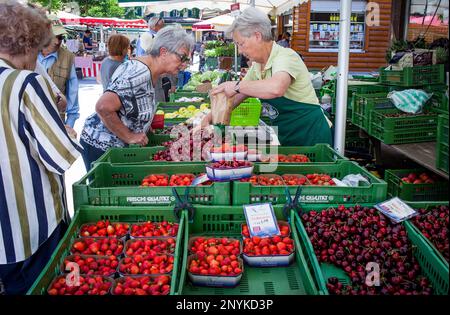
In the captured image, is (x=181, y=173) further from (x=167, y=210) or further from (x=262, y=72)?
(x=262, y=72)

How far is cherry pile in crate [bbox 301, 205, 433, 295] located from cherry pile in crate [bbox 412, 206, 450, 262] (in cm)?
13

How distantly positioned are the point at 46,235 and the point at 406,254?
1.84 meters

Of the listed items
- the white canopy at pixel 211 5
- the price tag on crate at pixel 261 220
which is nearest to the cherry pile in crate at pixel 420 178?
the price tag on crate at pixel 261 220

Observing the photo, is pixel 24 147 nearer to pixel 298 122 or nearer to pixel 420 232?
pixel 420 232

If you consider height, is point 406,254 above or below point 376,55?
below

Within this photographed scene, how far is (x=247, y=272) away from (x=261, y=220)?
30cm

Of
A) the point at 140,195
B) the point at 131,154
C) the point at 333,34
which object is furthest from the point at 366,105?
the point at 333,34

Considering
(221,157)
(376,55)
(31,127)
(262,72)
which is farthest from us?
(376,55)

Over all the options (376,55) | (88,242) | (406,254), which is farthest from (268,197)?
(376,55)

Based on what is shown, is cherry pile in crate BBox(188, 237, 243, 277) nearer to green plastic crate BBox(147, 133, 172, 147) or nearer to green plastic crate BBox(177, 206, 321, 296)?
green plastic crate BBox(177, 206, 321, 296)

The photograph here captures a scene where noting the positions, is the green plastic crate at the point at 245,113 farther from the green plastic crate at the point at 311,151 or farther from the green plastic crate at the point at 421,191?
the green plastic crate at the point at 421,191

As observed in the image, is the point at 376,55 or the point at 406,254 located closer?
the point at 406,254

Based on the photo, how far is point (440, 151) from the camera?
3.01 metres

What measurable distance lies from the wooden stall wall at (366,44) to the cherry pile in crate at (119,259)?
12.0 metres
